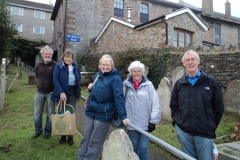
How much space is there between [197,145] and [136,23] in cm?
1358

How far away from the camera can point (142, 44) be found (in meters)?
13.1

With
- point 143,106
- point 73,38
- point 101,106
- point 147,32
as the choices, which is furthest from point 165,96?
Result: point 73,38

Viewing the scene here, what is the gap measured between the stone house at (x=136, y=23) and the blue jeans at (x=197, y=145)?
21.5ft

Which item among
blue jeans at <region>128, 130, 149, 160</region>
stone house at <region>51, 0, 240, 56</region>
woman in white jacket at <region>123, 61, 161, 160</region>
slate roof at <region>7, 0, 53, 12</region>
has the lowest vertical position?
blue jeans at <region>128, 130, 149, 160</region>

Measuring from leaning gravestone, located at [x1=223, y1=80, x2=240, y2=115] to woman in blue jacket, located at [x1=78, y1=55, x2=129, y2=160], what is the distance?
17.5 feet

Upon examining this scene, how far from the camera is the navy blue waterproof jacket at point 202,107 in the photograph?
7.84ft

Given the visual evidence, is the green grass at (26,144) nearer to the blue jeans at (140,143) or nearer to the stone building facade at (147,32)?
the blue jeans at (140,143)

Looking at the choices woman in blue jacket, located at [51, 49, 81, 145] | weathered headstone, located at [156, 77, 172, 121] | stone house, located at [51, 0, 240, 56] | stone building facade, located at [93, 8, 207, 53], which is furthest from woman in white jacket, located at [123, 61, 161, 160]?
stone building facade, located at [93, 8, 207, 53]

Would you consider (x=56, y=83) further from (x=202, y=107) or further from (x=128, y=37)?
(x=128, y=37)

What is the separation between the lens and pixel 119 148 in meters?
2.49

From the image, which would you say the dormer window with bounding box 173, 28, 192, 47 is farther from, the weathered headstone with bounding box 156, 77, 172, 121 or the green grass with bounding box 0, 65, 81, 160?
the green grass with bounding box 0, 65, 81, 160

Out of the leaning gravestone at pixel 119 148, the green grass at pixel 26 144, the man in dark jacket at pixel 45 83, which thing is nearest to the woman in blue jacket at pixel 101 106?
the leaning gravestone at pixel 119 148

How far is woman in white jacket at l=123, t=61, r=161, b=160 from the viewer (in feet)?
9.59

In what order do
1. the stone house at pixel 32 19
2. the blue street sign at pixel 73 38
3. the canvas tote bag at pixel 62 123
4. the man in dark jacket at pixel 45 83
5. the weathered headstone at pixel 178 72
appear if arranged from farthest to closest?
the stone house at pixel 32 19 → the blue street sign at pixel 73 38 → the weathered headstone at pixel 178 72 → the man in dark jacket at pixel 45 83 → the canvas tote bag at pixel 62 123
